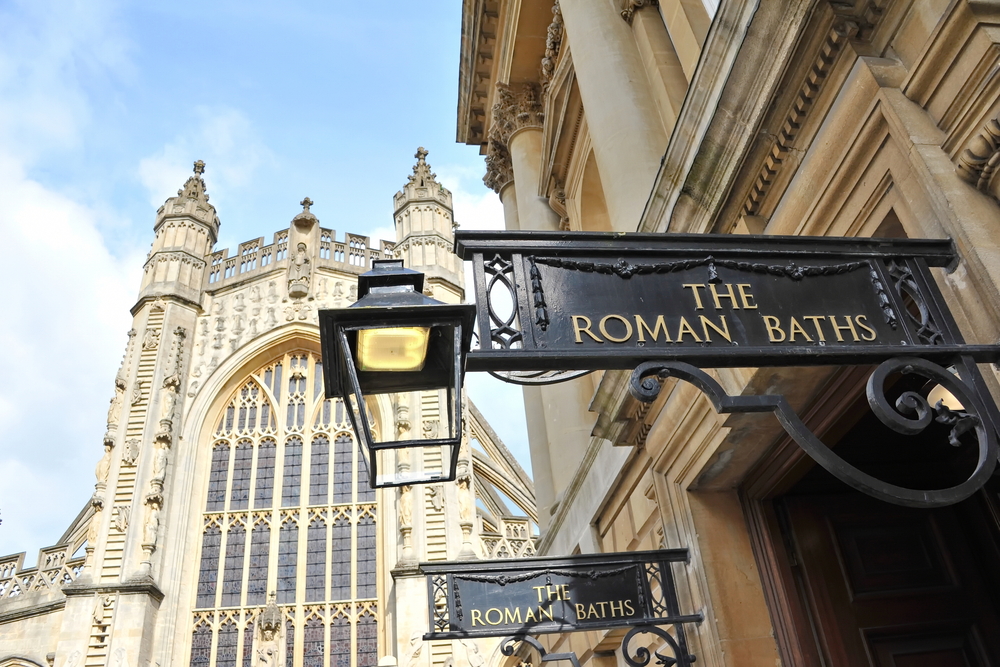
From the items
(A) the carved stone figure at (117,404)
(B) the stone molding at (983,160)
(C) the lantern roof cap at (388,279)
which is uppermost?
(A) the carved stone figure at (117,404)

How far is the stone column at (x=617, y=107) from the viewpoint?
5223 millimetres

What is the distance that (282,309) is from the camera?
21922 millimetres

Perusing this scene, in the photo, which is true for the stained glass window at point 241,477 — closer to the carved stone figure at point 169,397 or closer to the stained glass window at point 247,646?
the carved stone figure at point 169,397

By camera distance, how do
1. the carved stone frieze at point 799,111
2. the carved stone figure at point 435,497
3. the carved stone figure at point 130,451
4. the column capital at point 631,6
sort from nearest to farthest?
1. the carved stone frieze at point 799,111
2. the column capital at point 631,6
3. the carved stone figure at point 435,497
4. the carved stone figure at point 130,451

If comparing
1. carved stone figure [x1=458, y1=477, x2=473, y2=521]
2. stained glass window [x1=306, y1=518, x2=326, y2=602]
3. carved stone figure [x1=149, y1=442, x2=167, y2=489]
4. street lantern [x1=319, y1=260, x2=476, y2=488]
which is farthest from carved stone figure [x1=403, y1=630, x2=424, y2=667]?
street lantern [x1=319, y1=260, x2=476, y2=488]

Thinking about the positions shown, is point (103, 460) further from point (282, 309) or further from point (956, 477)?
point (956, 477)

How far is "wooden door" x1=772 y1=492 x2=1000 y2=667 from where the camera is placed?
3.91m

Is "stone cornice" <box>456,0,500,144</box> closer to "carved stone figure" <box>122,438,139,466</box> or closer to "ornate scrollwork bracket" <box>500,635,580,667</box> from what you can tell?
"ornate scrollwork bracket" <box>500,635,580,667</box>

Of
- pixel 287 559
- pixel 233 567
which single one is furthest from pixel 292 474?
pixel 233 567

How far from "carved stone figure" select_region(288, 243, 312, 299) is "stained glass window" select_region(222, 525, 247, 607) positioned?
658 cm

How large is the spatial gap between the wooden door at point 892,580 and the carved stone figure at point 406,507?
13741 mm

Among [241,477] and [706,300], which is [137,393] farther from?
[706,300]

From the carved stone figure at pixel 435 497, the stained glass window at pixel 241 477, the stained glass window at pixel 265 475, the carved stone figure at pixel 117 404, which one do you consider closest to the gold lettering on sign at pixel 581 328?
the carved stone figure at pixel 435 497

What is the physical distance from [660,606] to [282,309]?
1894 cm
